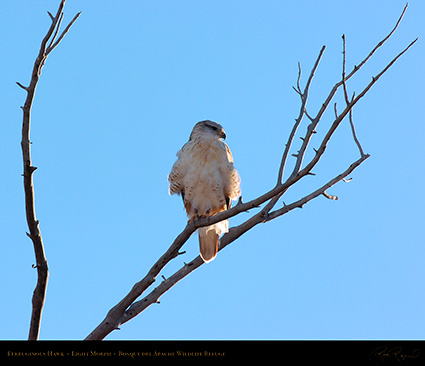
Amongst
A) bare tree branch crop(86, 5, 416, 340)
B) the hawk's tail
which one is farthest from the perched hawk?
bare tree branch crop(86, 5, 416, 340)

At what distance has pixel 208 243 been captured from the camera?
22.3 ft

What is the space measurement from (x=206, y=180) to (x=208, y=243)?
2.22 ft

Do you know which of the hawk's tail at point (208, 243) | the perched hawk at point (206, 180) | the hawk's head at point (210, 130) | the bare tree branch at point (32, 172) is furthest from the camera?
the hawk's head at point (210, 130)

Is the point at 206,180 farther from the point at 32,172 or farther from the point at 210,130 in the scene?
the point at 32,172

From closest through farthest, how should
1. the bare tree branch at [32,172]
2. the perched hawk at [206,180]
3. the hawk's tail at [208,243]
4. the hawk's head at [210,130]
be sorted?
1. the bare tree branch at [32,172]
2. the hawk's tail at [208,243]
3. the perched hawk at [206,180]
4. the hawk's head at [210,130]

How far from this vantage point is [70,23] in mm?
4465

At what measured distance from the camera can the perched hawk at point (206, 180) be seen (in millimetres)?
6836
